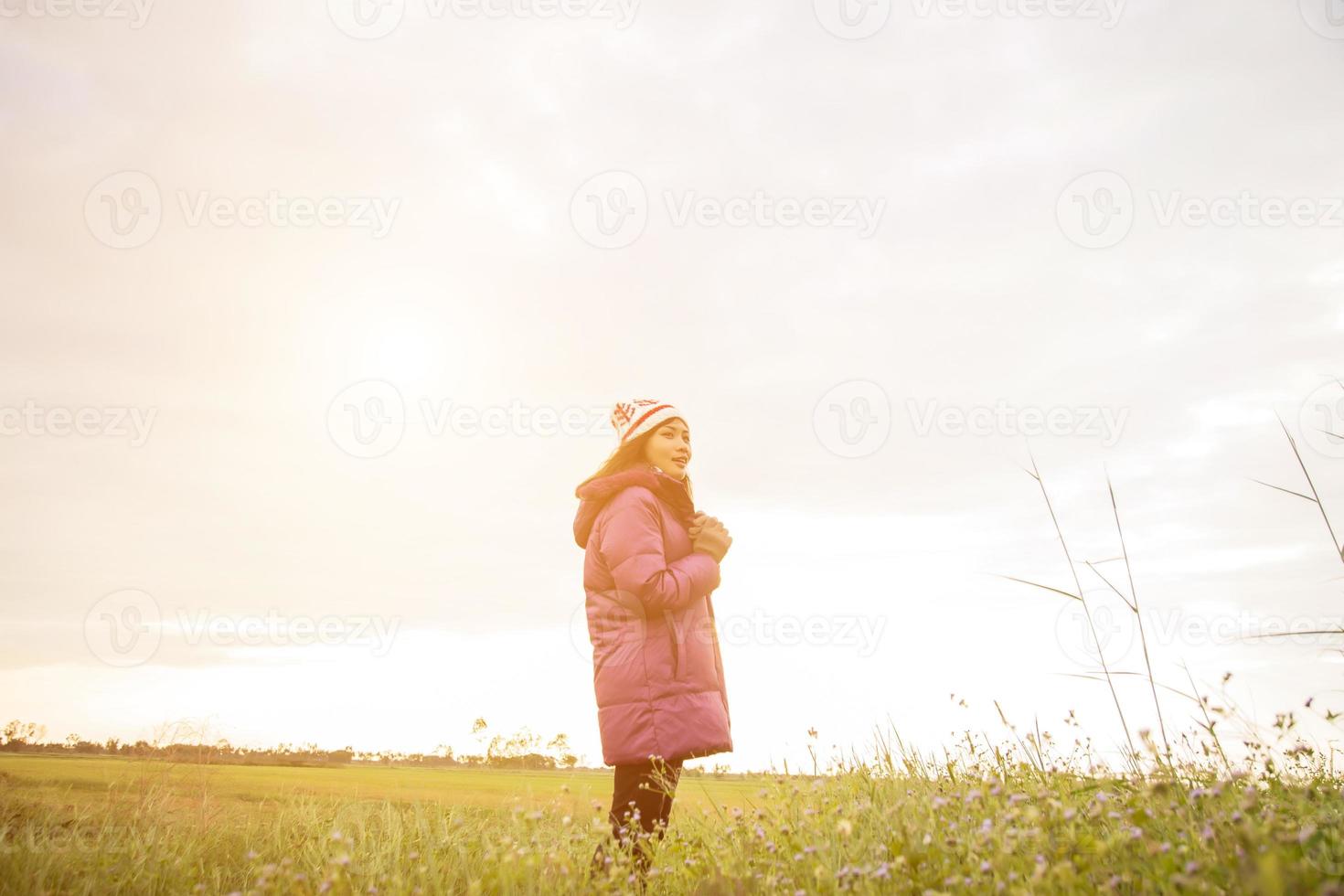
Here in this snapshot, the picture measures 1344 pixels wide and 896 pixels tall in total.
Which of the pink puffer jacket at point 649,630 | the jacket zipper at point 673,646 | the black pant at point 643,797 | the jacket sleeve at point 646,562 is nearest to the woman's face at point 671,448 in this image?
the pink puffer jacket at point 649,630

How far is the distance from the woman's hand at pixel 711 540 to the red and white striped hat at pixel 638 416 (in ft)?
3.26

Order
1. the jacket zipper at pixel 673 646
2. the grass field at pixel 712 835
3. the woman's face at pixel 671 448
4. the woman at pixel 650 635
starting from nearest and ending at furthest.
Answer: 1. the grass field at pixel 712 835
2. the woman at pixel 650 635
3. the jacket zipper at pixel 673 646
4. the woman's face at pixel 671 448

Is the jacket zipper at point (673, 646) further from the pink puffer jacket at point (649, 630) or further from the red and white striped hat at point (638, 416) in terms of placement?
the red and white striped hat at point (638, 416)

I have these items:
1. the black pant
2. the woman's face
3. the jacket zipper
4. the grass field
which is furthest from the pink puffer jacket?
the grass field

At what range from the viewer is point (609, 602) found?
6098 mm

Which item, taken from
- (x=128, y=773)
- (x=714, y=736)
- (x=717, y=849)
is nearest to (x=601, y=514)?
(x=714, y=736)

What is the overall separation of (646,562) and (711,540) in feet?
2.50

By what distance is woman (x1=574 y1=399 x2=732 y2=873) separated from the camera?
5.61 metres

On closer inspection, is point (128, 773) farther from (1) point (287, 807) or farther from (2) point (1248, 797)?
(2) point (1248, 797)

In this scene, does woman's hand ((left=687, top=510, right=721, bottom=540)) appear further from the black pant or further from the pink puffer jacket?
the black pant

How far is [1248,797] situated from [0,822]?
878cm

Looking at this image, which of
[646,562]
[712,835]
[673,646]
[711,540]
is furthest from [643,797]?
[711,540]

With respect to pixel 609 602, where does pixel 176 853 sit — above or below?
below

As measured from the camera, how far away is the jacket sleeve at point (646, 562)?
18.7 feet
